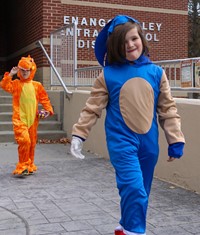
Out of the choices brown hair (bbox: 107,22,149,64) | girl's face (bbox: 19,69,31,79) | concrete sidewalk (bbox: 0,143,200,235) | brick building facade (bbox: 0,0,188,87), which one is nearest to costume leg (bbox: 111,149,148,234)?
brown hair (bbox: 107,22,149,64)

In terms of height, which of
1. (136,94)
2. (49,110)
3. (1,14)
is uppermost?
(1,14)

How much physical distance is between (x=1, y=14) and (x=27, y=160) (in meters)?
11.8

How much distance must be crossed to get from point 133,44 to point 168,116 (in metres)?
0.61

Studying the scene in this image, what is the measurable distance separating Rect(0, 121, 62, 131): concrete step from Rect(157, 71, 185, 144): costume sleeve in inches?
261

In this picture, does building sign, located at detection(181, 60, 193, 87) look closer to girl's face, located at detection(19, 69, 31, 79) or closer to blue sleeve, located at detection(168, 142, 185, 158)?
girl's face, located at detection(19, 69, 31, 79)

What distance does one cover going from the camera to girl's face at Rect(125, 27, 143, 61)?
337 centimetres

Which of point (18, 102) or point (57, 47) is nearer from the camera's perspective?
point (18, 102)

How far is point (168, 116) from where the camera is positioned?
3445 mm

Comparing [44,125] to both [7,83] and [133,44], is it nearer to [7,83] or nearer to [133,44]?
[7,83]

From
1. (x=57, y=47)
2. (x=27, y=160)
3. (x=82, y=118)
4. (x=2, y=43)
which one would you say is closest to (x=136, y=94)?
(x=82, y=118)

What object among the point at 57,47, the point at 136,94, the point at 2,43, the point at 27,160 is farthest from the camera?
the point at 2,43

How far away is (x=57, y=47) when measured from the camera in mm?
11062

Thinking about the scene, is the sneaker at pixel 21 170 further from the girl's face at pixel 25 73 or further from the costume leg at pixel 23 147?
the girl's face at pixel 25 73

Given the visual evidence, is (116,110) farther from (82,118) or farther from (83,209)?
(83,209)
